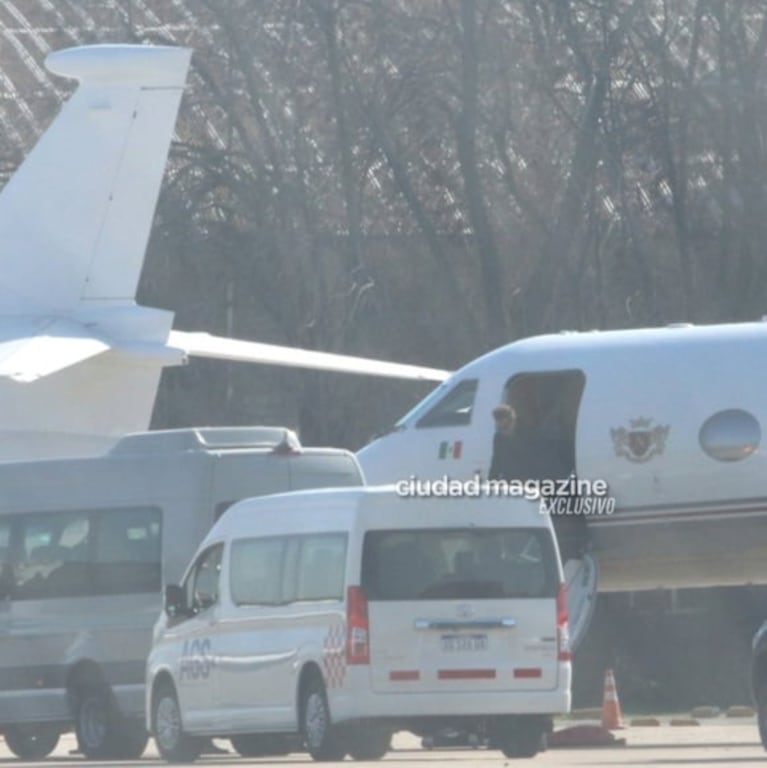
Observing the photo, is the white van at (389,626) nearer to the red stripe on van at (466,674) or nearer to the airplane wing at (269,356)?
the red stripe on van at (466,674)

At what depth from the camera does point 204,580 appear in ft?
54.2

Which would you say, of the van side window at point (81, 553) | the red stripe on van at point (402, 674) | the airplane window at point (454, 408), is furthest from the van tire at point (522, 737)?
the airplane window at point (454, 408)

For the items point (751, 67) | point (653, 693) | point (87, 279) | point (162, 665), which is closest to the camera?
point (162, 665)

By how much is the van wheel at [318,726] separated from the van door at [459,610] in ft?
1.68

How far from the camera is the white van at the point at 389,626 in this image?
14.7 metres

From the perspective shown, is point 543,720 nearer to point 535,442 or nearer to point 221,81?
point 535,442

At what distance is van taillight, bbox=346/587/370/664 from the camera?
574 inches

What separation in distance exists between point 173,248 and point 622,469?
13.8 meters

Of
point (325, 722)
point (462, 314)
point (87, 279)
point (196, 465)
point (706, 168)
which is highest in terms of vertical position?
point (706, 168)

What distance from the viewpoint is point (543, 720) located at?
15.3 metres

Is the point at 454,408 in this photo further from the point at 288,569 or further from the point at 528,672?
the point at 528,672

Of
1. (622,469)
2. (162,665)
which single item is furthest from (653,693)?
(162,665)

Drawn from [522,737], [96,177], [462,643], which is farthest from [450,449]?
[462,643]

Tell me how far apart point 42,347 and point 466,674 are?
6.36 meters
